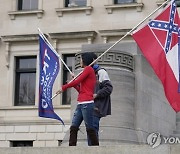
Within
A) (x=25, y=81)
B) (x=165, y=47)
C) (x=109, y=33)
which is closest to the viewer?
(x=165, y=47)

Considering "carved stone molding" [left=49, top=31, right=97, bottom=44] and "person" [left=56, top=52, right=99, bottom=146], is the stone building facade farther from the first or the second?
"person" [left=56, top=52, right=99, bottom=146]

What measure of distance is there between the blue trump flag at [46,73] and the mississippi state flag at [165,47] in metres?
2.70

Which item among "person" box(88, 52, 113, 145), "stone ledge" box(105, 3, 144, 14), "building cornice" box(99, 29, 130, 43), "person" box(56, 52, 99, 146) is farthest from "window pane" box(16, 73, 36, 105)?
"person" box(56, 52, 99, 146)

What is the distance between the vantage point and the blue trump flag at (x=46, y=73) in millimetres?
14938

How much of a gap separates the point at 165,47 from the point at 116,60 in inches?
106

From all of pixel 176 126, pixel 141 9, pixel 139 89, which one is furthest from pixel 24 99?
pixel 139 89

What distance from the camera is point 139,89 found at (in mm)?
16188

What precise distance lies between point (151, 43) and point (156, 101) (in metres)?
4.62

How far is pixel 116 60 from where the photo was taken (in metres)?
15.5

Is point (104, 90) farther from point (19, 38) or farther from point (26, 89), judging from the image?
point (19, 38)

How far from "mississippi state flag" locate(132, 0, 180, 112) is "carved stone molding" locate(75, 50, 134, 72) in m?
2.31

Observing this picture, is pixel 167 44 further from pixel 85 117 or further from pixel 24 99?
pixel 24 99

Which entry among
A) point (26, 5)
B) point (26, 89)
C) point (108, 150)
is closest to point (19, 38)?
point (26, 5)

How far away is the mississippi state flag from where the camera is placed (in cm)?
1266
